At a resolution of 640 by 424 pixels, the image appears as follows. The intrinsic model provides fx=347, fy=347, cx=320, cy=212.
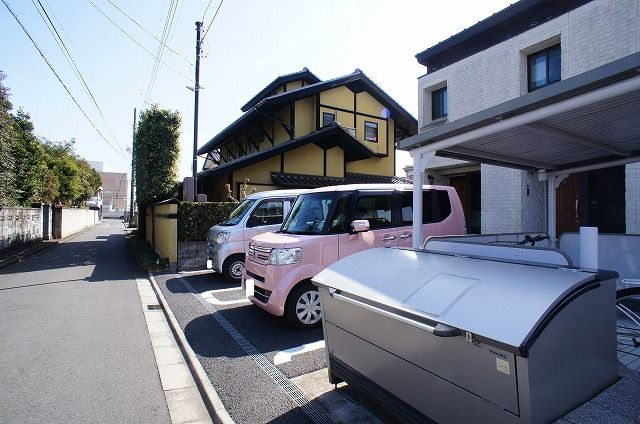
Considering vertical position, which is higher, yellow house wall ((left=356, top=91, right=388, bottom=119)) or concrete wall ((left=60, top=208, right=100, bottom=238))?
yellow house wall ((left=356, top=91, right=388, bottom=119))

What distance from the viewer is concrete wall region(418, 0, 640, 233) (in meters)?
6.86

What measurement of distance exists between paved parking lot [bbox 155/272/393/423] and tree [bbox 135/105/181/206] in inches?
303

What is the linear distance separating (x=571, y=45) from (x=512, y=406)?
8933 mm

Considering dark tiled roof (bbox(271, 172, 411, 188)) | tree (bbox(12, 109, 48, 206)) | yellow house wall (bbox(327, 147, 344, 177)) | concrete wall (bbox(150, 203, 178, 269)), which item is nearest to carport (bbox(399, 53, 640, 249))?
concrete wall (bbox(150, 203, 178, 269))

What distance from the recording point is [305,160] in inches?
575

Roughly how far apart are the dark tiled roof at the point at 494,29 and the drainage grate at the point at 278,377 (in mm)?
9700

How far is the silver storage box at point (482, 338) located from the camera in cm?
161

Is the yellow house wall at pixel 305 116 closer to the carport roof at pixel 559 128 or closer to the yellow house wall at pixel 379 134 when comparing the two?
the yellow house wall at pixel 379 134

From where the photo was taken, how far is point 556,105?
8.23ft

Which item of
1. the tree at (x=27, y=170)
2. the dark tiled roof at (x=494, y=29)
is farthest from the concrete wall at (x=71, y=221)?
the dark tiled roof at (x=494, y=29)

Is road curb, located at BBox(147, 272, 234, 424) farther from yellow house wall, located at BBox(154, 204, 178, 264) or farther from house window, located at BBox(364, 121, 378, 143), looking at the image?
house window, located at BBox(364, 121, 378, 143)

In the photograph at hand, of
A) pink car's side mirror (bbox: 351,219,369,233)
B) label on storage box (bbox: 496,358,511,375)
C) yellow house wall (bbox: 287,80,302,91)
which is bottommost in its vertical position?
label on storage box (bbox: 496,358,511,375)

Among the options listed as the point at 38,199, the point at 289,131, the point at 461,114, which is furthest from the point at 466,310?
the point at 38,199

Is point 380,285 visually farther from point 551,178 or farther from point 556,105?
point 551,178
